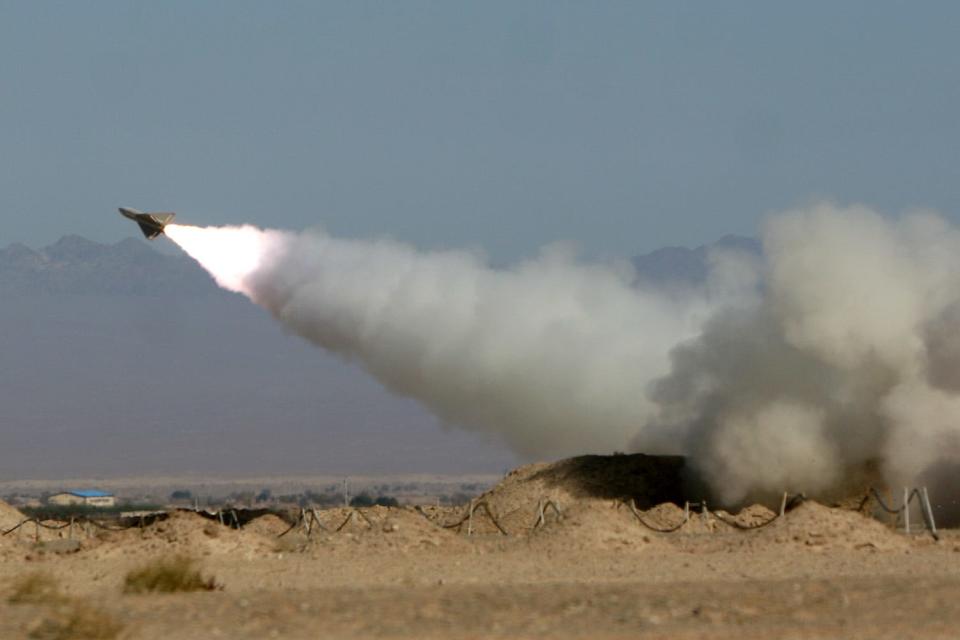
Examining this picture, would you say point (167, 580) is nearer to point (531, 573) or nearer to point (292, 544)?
point (531, 573)

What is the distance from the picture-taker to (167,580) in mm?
25031

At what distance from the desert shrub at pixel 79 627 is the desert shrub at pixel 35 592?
2679 millimetres

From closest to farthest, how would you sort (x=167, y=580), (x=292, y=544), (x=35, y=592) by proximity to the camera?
(x=35, y=592)
(x=167, y=580)
(x=292, y=544)

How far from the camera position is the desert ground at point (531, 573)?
66.4 feet

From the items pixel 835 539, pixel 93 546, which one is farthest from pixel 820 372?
pixel 93 546

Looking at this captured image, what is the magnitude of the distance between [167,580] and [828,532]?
11.5m

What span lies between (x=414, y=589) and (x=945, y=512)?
626 inches

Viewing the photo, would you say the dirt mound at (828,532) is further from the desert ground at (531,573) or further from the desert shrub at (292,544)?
the desert shrub at (292,544)

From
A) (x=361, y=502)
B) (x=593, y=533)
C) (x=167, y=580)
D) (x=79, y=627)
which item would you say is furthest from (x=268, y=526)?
(x=361, y=502)

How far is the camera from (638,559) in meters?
29.8

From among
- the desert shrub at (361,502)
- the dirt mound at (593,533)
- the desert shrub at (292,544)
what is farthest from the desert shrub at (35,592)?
the desert shrub at (361,502)

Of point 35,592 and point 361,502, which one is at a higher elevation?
point 361,502

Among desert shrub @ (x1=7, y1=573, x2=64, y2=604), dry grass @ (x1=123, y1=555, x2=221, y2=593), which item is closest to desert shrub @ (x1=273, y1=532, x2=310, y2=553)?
dry grass @ (x1=123, y1=555, x2=221, y2=593)

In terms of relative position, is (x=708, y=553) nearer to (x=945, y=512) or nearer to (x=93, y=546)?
(x=945, y=512)
